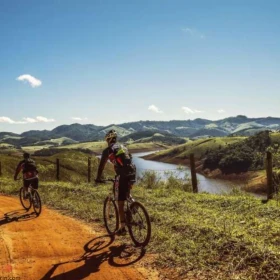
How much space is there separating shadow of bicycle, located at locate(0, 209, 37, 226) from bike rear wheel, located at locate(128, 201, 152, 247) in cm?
522

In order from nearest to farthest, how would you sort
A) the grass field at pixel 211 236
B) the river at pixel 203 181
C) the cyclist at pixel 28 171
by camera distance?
the grass field at pixel 211 236
the cyclist at pixel 28 171
the river at pixel 203 181

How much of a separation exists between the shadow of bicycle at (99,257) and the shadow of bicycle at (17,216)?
13.5ft


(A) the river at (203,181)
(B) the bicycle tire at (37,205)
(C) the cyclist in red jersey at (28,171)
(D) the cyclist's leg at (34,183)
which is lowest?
(A) the river at (203,181)

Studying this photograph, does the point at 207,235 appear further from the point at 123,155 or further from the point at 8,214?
the point at 8,214

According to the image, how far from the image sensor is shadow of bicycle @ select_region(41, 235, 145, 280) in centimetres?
651

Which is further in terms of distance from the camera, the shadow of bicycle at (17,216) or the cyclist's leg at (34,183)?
the cyclist's leg at (34,183)

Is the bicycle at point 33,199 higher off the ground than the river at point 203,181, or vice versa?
the bicycle at point 33,199

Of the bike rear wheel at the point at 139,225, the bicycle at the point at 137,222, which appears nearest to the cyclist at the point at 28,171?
the bicycle at the point at 137,222

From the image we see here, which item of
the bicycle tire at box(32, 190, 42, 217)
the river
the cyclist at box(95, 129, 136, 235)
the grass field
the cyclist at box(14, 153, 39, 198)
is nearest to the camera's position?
the grass field

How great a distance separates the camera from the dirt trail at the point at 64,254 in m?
6.48

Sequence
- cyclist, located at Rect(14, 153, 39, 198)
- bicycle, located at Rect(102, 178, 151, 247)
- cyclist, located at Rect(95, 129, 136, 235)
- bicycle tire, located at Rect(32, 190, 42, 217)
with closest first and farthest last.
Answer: bicycle, located at Rect(102, 178, 151, 247), cyclist, located at Rect(95, 129, 136, 235), bicycle tire, located at Rect(32, 190, 42, 217), cyclist, located at Rect(14, 153, 39, 198)

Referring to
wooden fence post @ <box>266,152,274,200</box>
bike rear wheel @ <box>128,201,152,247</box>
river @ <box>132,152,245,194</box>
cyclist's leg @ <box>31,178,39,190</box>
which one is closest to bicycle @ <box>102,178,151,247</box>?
bike rear wheel @ <box>128,201,152,247</box>

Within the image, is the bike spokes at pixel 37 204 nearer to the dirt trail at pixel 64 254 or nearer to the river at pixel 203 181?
the dirt trail at pixel 64 254

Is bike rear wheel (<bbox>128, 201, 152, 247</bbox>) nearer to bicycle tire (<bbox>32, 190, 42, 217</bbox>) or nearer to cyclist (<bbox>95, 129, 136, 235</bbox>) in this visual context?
cyclist (<bbox>95, 129, 136, 235</bbox>)
